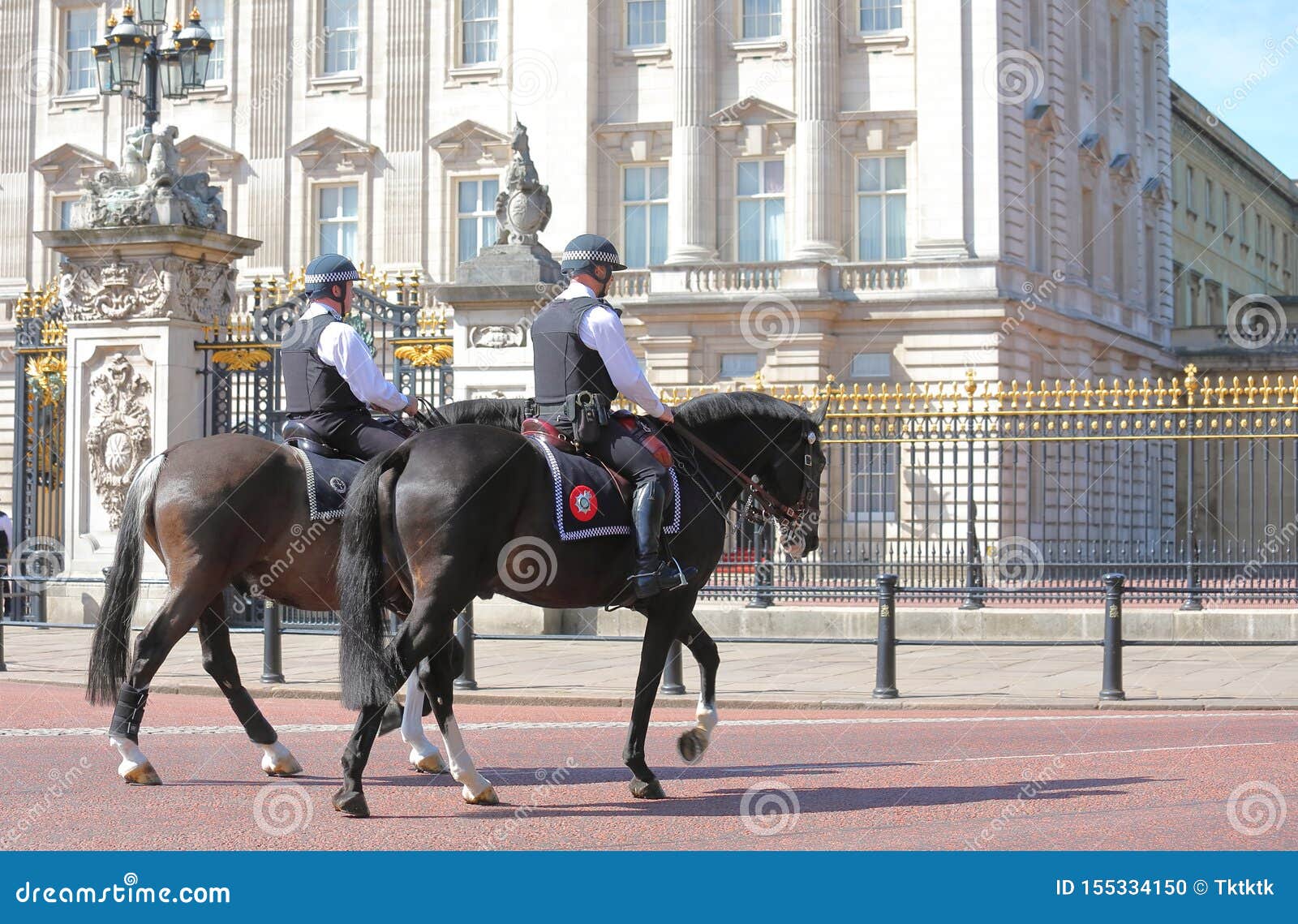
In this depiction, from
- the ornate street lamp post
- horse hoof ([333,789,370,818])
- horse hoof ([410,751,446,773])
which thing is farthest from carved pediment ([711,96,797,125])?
horse hoof ([333,789,370,818])

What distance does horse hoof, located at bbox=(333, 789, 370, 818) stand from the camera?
8383mm

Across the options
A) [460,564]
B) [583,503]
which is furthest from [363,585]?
[583,503]

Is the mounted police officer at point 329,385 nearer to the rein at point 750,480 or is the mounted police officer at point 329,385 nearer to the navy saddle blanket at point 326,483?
the navy saddle blanket at point 326,483

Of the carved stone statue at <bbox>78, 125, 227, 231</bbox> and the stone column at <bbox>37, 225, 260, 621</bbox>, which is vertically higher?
the carved stone statue at <bbox>78, 125, 227, 231</bbox>

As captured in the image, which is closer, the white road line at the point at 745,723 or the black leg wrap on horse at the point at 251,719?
the black leg wrap on horse at the point at 251,719

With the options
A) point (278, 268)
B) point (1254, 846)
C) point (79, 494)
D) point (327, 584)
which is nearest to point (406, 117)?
point (278, 268)

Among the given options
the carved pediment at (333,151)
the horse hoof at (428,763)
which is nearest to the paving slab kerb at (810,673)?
the horse hoof at (428,763)

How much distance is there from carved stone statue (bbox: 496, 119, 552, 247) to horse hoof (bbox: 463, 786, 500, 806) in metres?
10.1

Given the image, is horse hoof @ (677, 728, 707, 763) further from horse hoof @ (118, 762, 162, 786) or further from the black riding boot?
horse hoof @ (118, 762, 162, 786)

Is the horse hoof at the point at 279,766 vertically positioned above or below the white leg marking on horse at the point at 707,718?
below

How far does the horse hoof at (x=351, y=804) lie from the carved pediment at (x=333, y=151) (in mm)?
38741

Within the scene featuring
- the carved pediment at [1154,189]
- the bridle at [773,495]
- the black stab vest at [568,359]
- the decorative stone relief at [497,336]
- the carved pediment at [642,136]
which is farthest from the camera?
the carved pediment at [1154,189]

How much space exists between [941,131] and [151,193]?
26102 millimetres

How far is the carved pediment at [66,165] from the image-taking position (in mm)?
47844
